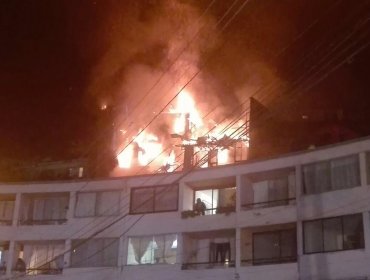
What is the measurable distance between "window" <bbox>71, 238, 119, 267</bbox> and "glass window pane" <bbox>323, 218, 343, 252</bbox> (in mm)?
14285

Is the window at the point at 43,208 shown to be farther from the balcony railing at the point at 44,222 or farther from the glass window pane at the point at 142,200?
the glass window pane at the point at 142,200

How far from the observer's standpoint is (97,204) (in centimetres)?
3975

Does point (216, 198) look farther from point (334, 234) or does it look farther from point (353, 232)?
point (353, 232)

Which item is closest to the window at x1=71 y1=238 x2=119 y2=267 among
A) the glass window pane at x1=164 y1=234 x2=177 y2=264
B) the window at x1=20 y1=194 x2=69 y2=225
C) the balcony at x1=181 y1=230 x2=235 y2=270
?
the window at x1=20 y1=194 x2=69 y2=225

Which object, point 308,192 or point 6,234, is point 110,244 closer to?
point 6,234

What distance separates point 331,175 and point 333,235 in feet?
10.7

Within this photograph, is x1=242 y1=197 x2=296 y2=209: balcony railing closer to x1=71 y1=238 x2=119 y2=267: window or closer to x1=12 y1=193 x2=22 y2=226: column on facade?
x1=71 y1=238 x2=119 y2=267: window

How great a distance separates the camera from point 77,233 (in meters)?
39.4

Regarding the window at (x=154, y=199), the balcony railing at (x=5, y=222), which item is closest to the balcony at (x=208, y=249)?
the window at (x=154, y=199)

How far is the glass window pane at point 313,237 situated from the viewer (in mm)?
30250

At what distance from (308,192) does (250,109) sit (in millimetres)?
12560

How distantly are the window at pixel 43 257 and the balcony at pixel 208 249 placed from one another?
376 inches

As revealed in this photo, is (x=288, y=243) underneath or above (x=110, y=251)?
above

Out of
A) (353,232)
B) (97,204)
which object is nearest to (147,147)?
(97,204)
